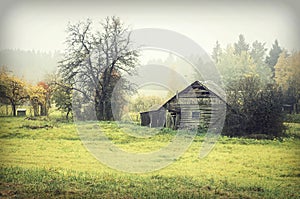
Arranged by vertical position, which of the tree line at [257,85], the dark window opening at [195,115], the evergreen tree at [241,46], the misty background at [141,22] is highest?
the misty background at [141,22]

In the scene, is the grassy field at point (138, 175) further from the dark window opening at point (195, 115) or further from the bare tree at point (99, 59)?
the bare tree at point (99, 59)

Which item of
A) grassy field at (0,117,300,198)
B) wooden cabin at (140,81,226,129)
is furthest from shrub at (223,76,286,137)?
wooden cabin at (140,81,226,129)

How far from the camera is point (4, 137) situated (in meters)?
4.91

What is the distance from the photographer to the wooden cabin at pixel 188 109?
4.71 meters

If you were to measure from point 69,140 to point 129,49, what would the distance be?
1.20m

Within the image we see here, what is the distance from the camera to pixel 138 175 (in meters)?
4.61

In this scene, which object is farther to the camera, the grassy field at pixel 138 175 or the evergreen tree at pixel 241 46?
the evergreen tree at pixel 241 46

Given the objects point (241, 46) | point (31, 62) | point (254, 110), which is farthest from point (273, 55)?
point (31, 62)

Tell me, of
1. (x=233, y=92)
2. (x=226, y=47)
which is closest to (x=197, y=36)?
(x=226, y=47)

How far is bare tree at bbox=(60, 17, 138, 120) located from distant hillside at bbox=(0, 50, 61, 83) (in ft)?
0.43

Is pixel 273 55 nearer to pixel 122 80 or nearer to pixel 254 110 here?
pixel 254 110

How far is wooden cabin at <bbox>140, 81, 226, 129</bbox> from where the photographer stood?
4.71m

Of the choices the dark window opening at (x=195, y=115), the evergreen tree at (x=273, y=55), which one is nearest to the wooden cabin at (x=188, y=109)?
the dark window opening at (x=195, y=115)

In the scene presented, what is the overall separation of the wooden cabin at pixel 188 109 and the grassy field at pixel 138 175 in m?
0.14
